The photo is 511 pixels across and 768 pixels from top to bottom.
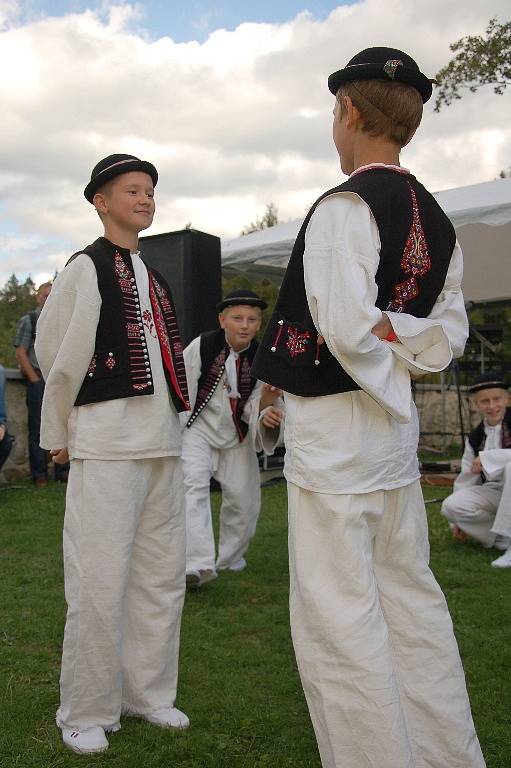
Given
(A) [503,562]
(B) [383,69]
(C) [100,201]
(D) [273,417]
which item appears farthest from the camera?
(A) [503,562]

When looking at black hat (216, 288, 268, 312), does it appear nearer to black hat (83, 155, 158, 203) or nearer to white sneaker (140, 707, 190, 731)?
black hat (83, 155, 158, 203)

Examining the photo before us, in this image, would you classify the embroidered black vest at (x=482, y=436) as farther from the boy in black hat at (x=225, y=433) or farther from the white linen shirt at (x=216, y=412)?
the white linen shirt at (x=216, y=412)

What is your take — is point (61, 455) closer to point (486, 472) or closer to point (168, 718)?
point (168, 718)

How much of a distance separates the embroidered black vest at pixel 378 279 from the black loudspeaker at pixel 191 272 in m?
5.78

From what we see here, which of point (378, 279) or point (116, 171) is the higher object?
point (116, 171)

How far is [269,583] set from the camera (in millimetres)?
5062

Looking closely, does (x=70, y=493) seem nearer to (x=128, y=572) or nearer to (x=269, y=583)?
(x=128, y=572)

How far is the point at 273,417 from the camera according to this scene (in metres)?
3.92

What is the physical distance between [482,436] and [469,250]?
2.92 m

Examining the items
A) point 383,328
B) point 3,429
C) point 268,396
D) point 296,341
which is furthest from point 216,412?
point 383,328

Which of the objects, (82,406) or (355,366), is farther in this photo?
(82,406)

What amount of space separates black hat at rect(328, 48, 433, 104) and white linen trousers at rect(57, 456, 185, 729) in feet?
4.64

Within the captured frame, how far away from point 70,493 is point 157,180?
1.17 m

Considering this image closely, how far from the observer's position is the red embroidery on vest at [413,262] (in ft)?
7.07
